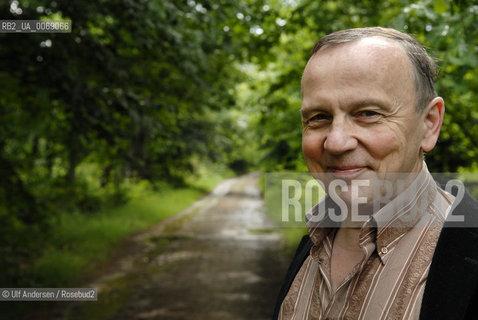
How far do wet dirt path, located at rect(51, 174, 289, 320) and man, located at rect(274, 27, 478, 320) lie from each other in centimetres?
495

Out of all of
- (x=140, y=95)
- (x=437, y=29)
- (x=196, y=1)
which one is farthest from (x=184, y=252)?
(x=437, y=29)

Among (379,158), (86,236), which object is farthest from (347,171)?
(86,236)

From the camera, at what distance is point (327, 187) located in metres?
1.12

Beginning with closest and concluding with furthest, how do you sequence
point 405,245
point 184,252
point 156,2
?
point 405,245
point 156,2
point 184,252

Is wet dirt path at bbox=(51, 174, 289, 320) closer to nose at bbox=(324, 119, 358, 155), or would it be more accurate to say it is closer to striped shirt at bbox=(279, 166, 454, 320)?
striped shirt at bbox=(279, 166, 454, 320)

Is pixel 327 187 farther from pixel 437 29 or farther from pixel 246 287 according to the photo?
pixel 246 287

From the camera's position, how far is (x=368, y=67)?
3.18ft

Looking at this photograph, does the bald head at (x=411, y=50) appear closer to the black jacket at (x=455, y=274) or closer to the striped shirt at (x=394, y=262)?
the striped shirt at (x=394, y=262)

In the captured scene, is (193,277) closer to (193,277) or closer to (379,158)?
(193,277)

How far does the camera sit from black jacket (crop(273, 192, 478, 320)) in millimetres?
811

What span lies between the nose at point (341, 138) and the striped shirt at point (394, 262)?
0.18 metres

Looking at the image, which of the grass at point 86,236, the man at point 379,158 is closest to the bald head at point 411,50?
the man at point 379,158

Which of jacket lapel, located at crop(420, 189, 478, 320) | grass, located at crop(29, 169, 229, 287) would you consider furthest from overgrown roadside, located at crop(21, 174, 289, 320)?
jacket lapel, located at crop(420, 189, 478, 320)

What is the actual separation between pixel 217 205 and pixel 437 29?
17472mm
